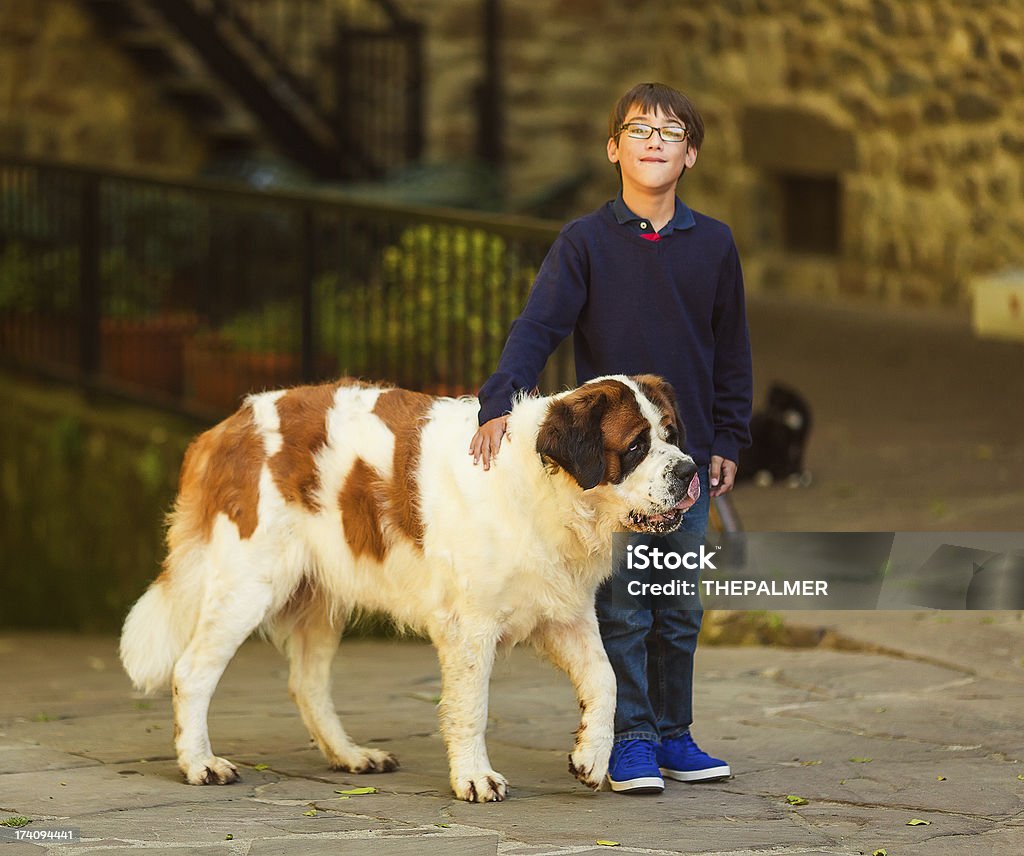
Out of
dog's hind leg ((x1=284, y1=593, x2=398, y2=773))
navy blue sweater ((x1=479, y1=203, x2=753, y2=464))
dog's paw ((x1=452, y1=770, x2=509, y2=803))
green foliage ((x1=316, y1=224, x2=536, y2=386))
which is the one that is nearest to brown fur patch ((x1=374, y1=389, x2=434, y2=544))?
navy blue sweater ((x1=479, y1=203, x2=753, y2=464))

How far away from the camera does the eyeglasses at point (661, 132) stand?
4.85m

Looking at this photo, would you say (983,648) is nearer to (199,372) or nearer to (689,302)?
(689,302)

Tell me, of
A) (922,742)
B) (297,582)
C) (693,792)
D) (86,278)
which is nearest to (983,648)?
(922,742)

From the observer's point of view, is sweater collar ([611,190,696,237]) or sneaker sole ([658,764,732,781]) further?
sneaker sole ([658,764,732,781])

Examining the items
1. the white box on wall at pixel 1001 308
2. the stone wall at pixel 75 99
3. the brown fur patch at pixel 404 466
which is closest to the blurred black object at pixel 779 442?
the white box on wall at pixel 1001 308

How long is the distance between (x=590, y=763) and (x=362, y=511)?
35.6 inches

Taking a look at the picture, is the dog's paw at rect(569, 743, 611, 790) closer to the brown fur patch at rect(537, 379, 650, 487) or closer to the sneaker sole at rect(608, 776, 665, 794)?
the sneaker sole at rect(608, 776, 665, 794)

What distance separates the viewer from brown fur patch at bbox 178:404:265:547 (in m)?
5.16

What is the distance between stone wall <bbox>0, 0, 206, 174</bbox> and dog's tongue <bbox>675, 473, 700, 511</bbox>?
878 cm

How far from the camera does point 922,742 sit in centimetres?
544

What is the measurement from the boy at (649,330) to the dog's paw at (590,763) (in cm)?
11

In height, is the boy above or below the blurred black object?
above

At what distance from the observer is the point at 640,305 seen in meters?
4.93

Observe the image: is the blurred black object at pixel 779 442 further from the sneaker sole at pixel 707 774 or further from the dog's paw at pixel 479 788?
the dog's paw at pixel 479 788
